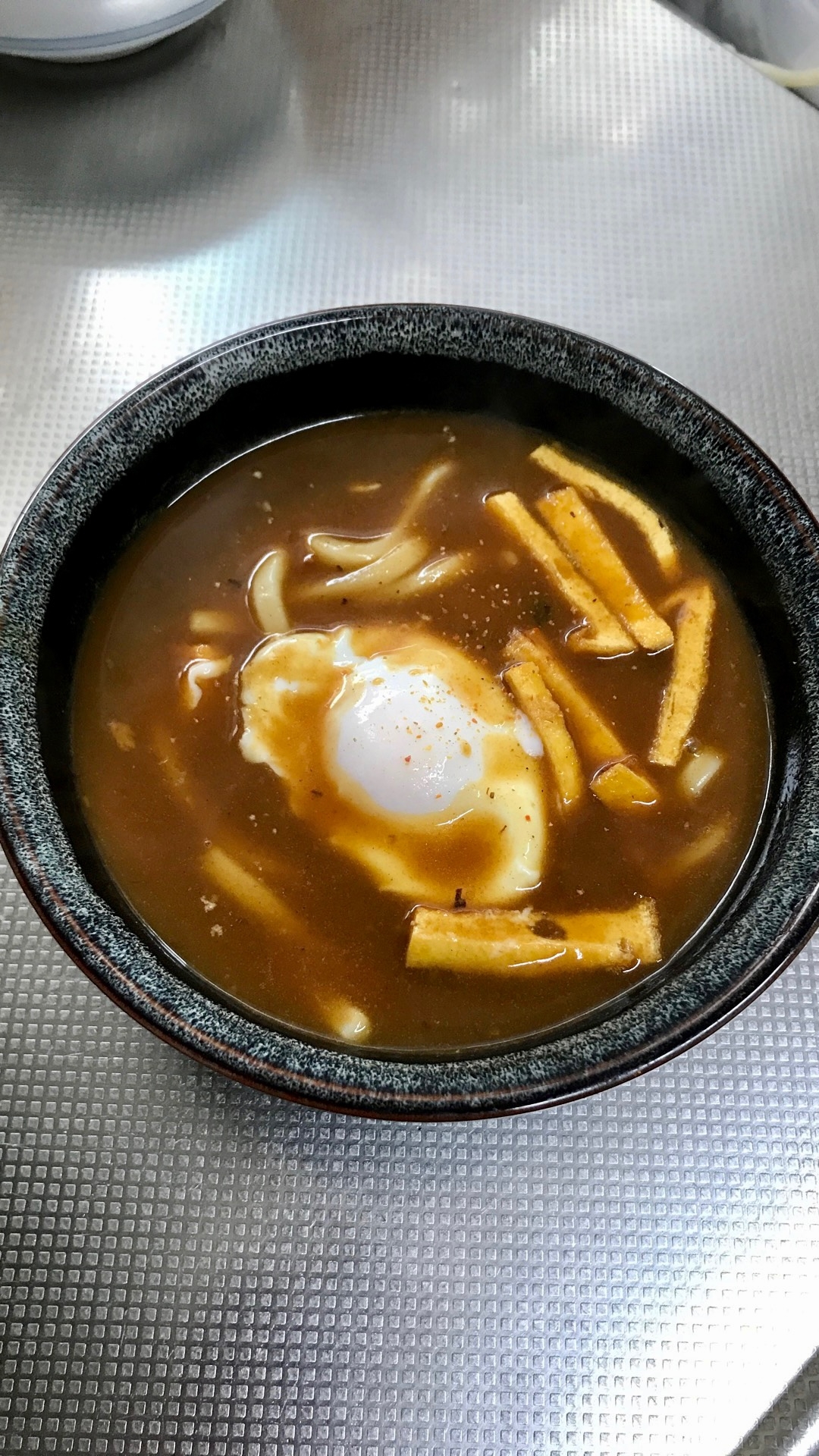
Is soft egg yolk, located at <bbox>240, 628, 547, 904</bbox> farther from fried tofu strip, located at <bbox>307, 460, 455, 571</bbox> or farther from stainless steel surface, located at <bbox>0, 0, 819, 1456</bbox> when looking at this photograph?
stainless steel surface, located at <bbox>0, 0, 819, 1456</bbox>

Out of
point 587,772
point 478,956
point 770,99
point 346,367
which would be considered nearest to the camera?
point 478,956

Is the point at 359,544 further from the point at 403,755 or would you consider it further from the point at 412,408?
the point at 403,755

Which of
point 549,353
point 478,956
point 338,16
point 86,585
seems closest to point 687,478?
point 549,353

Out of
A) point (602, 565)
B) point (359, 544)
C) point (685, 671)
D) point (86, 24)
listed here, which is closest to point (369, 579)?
point (359, 544)

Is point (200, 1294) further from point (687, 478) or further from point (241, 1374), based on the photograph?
point (687, 478)

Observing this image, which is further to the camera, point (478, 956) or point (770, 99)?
point (770, 99)

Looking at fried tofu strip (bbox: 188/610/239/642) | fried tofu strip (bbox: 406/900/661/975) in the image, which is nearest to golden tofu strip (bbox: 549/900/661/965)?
fried tofu strip (bbox: 406/900/661/975)
